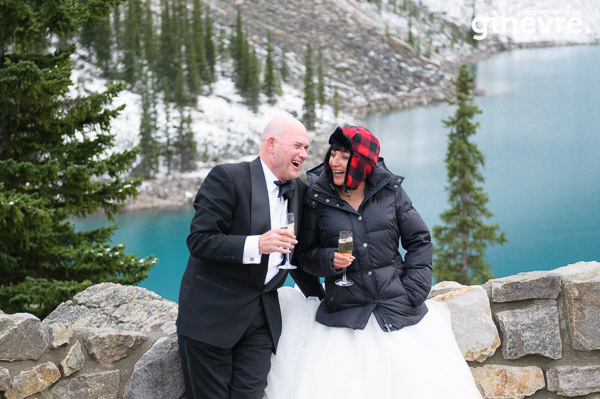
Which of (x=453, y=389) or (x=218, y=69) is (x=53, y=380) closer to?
(x=453, y=389)

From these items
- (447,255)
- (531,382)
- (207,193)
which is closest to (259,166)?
(207,193)

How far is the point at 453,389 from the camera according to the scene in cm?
290

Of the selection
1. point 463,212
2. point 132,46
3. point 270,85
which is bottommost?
point 463,212

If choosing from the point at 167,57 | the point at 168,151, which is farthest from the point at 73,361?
the point at 167,57

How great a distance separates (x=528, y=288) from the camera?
11.0 ft

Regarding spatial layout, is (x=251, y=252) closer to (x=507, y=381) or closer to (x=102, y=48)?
(x=507, y=381)

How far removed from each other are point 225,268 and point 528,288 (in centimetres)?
168

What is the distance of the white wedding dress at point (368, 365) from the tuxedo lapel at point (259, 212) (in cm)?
42

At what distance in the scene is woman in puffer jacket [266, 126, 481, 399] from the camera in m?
2.86

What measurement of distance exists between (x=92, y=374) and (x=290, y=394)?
94 centimetres

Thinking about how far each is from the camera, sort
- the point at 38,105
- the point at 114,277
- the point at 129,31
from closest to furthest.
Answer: the point at 38,105 → the point at 114,277 → the point at 129,31

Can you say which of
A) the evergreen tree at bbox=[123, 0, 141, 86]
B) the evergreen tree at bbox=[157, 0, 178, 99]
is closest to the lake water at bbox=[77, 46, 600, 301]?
the evergreen tree at bbox=[123, 0, 141, 86]

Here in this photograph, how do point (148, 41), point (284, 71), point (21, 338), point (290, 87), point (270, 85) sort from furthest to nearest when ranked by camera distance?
point (284, 71), point (290, 87), point (270, 85), point (148, 41), point (21, 338)

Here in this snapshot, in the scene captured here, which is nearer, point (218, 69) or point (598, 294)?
point (598, 294)
